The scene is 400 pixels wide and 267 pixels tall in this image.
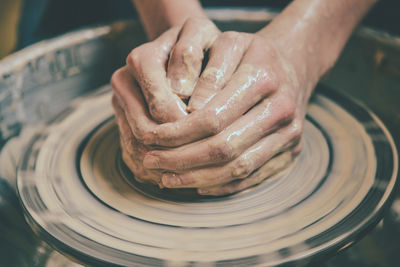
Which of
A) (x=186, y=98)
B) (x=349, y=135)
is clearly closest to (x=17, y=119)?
(x=186, y=98)

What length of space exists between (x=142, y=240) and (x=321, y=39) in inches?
33.1

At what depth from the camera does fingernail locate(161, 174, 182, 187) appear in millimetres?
857

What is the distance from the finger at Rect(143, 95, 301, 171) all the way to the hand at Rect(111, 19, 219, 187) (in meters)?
0.06

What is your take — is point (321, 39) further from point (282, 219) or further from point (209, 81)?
point (282, 219)

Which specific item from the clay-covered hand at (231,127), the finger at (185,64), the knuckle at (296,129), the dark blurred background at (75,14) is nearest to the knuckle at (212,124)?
the clay-covered hand at (231,127)

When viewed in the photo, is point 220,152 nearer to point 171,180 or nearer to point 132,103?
point 171,180

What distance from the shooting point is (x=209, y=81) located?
852 mm

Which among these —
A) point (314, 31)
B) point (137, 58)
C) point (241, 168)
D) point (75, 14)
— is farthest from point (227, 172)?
point (75, 14)

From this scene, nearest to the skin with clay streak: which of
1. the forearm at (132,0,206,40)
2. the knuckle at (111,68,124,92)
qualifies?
the knuckle at (111,68,124,92)

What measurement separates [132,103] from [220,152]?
0.27m

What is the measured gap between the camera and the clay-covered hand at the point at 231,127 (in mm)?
810

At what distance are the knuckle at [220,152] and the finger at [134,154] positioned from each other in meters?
0.16

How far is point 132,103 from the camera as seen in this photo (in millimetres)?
919

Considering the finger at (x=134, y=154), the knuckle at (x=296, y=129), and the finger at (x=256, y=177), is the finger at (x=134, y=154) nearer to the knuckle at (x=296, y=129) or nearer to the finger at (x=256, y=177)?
the finger at (x=256, y=177)
